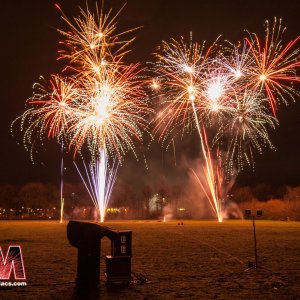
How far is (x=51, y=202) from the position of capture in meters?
96.6

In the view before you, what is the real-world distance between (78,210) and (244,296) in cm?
8344

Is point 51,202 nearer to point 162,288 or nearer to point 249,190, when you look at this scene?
point 249,190

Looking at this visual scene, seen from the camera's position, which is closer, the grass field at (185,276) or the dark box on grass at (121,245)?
the grass field at (185,276)

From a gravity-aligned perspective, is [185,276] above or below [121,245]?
below

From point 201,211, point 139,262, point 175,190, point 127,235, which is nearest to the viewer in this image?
point 127,235

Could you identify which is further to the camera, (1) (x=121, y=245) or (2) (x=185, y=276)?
(2) (x=185, y=276)

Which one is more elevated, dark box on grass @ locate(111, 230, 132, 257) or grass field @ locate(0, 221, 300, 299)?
dark box on grass @ locate(111, 230, 132, 257)

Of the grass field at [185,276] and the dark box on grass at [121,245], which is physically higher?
the dark box on grass at [121,245]

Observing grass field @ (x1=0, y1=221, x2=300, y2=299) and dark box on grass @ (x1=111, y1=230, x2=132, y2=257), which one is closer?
grass field @ (x1=0, y1=221, x2=300, y2=299)

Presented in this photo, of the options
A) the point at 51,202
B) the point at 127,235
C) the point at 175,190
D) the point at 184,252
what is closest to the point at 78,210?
the point at 51,202

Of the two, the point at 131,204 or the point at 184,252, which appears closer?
the point at 184,252

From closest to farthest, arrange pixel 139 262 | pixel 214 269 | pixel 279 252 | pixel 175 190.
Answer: pixel 214 269 < pixel 139 262 < pixel 279 252 < pixel 175 190

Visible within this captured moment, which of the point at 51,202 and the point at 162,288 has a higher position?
the point at 51,202

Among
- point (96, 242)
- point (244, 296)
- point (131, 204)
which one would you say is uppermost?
point (131, 204)
